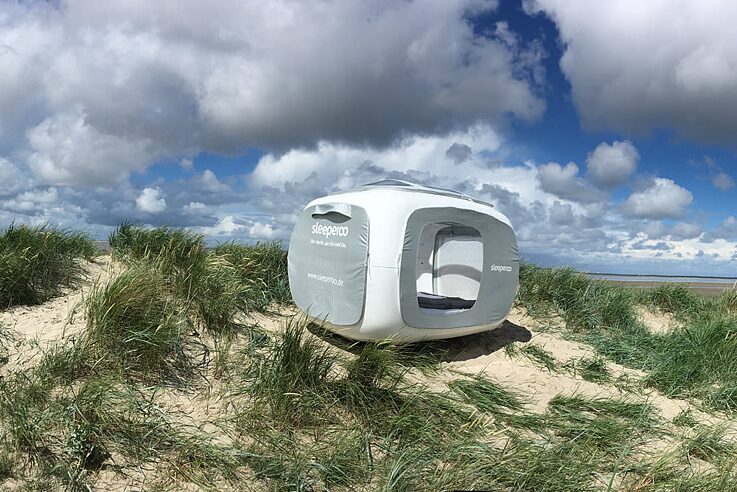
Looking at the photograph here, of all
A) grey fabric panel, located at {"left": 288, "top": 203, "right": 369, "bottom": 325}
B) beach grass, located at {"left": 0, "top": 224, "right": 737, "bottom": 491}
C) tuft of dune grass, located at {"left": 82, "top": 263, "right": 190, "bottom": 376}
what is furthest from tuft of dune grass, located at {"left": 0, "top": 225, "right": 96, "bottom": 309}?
grey fabric panel, located at {"left": 288, "top": 203, "right": 369, "bottom": 325}

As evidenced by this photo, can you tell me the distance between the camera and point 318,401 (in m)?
4.43

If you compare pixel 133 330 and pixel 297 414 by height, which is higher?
pixel 133 330

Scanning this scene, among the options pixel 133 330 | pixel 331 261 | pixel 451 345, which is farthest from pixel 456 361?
pixel 133 330

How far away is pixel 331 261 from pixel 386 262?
754 mm

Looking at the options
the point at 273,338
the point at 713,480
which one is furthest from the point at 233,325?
the point at 713,480

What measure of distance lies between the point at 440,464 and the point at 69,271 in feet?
17.2

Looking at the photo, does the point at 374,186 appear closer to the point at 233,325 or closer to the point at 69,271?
the point at 233,325

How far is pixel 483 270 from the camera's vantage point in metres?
6.78

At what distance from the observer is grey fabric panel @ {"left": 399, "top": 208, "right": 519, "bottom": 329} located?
584 centimetres

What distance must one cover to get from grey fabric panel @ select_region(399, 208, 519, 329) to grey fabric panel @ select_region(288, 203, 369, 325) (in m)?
0.46

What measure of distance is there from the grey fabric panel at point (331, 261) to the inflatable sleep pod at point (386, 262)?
0.01m

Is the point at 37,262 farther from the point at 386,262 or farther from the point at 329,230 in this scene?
the point at 386,262

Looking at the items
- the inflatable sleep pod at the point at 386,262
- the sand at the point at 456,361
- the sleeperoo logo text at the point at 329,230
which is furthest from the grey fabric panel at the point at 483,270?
the sleeperoo logo text at the point at 329,230

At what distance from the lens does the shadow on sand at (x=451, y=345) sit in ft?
21.1
